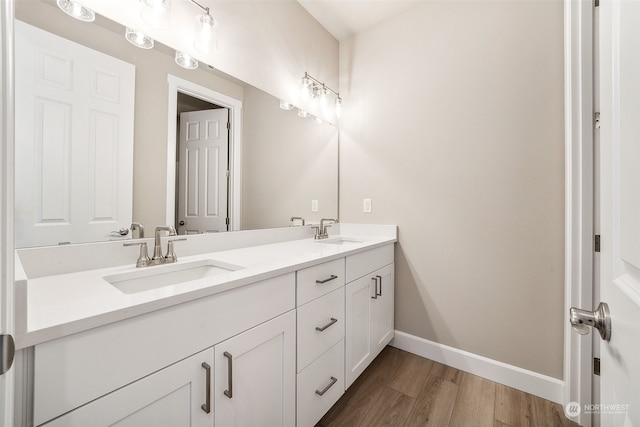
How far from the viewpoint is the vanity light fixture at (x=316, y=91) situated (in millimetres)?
1990

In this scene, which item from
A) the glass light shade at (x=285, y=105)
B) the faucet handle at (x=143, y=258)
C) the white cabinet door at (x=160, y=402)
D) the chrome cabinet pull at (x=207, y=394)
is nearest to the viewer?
the white cabinet door at (x=160, y=402)

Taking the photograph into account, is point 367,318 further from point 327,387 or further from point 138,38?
point 138,38

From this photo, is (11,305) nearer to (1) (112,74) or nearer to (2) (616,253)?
(2) (616,253)

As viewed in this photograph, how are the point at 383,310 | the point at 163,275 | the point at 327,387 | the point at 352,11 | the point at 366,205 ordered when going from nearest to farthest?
1. the point at 163,275
2. the point at 327,387
3. the point at 383,310
4. the point at 352,11
5. the point at 366,205

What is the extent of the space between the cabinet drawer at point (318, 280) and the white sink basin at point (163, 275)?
0.27 meters

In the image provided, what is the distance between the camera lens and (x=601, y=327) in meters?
0.45

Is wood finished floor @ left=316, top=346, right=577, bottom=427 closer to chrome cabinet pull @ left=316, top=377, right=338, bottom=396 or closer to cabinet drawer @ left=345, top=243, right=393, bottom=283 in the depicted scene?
chrome cabinet pull @ left=316, top=377, right=338, bottom=396

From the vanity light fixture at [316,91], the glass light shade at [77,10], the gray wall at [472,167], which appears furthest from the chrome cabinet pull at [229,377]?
the vanity light fixture at [316,91]

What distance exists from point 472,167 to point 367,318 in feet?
3.82

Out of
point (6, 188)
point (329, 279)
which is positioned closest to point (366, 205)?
point (329, 279)

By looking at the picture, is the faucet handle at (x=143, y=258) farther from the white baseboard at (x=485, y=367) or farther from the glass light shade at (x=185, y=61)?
the white baseboard at (x=485, y=367)

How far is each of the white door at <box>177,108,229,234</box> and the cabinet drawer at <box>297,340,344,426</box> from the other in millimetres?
834

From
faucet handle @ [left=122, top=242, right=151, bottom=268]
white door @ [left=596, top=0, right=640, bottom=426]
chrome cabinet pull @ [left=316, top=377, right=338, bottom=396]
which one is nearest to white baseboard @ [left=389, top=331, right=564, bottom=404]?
chrome cabinet pull @ [left=316, top=377, right=338, bottom=396]

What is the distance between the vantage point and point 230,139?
1509 millimetres
